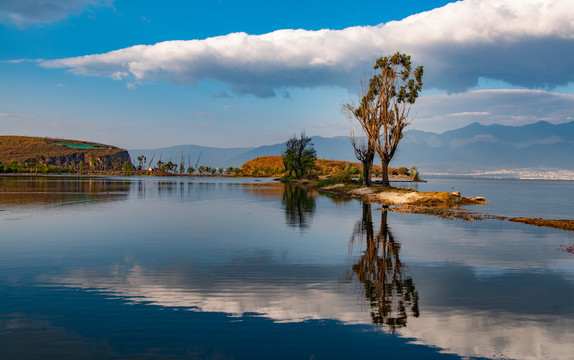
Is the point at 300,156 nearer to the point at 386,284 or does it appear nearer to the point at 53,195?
the point at 53,195

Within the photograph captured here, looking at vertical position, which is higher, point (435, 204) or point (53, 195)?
point (53, 195)

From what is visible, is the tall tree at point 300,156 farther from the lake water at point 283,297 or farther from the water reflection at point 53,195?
the lake water at point 283,297

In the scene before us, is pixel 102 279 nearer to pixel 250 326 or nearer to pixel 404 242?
pixel 250 326

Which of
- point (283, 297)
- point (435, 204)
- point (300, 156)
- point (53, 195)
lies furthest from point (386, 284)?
point (300, 156)

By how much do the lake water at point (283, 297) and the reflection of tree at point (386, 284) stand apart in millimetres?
51

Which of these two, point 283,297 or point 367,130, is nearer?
point 283,297

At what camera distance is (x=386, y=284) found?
10.5 m

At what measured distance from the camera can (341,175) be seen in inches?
3046

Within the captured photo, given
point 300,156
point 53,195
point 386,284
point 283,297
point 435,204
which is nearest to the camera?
point 283,297

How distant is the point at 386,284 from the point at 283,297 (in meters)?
3.07

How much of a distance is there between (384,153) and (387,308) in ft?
151

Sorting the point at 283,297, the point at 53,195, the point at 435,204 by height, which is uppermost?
the point at 53,195

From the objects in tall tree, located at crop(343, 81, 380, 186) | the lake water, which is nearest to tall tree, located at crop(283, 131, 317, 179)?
tall tree, located at crop(343, 81, 380, 186)

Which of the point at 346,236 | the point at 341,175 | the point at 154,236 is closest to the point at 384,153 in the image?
the point at 341,175
